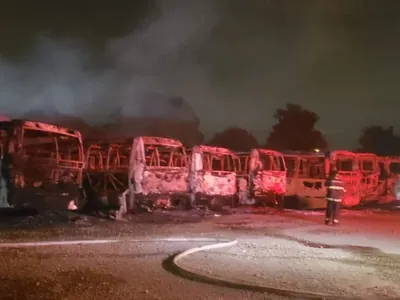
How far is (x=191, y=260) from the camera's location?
8.40m

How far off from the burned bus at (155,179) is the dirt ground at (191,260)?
81 cm

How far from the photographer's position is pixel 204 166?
58.5ft

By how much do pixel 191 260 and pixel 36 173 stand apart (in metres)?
5.09

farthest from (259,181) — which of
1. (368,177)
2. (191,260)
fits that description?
(191,260)

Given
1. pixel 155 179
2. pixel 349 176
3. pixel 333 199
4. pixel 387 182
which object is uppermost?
pixel 349 176

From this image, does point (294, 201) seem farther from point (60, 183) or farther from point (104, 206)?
point (60, 183)

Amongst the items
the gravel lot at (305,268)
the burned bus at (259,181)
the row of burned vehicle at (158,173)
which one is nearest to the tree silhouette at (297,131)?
the row of burned vehicle at (158,173)

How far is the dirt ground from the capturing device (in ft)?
21.3

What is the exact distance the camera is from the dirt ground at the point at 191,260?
21.3 ft

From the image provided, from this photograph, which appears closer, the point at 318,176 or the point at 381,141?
the point at 318,176

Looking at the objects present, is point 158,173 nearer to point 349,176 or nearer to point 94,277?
point 94,277

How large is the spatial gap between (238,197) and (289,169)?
4.18 meters

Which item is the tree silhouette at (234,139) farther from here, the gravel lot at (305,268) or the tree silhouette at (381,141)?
the gravel lot at (305,268)

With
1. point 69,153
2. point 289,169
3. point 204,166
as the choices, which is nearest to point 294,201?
point 289,169
